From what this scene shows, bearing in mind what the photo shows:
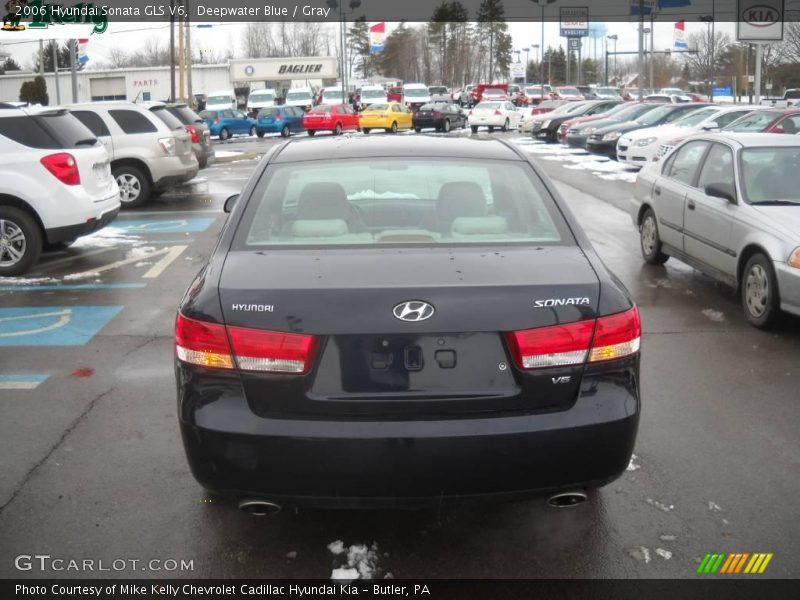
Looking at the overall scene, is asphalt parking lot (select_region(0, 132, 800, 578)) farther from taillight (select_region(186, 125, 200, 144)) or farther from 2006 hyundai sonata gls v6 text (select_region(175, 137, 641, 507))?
taillight (select_region(186, 125, 200, 144))

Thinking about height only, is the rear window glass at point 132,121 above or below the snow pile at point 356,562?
above

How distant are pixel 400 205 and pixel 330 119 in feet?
118

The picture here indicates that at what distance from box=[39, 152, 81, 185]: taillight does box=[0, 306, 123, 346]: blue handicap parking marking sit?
6.65ft

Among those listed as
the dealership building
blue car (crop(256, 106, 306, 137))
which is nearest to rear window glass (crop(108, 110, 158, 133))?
blue car (crop(256, 106, 306, 137))

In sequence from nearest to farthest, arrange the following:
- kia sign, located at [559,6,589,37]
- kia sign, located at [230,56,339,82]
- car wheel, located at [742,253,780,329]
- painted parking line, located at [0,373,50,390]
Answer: painted parking line, located at [0,373,50,390], car wheel, located at [742,253,780,329], kia sign, located at [559,6,589,37], kia sign, located at [230,56,339,82]

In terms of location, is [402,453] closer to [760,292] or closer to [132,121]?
[760,292]

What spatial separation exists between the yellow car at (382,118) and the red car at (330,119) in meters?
0.71

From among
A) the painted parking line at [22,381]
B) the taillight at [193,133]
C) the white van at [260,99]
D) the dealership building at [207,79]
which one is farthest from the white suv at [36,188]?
the dealership building at [207,79]

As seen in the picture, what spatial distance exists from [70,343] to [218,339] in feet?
14.4

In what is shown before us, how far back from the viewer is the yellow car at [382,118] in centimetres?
3931

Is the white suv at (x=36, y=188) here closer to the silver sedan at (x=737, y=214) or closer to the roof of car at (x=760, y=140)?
the silver sedan at (x=737, y=214)

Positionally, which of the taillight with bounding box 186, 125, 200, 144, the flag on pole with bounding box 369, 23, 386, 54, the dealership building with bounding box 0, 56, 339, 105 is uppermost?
the flag on pole with bounding box 369, 23, 386, 54

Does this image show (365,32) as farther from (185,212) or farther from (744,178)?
(744,178)

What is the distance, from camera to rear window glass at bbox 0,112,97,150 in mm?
9773
